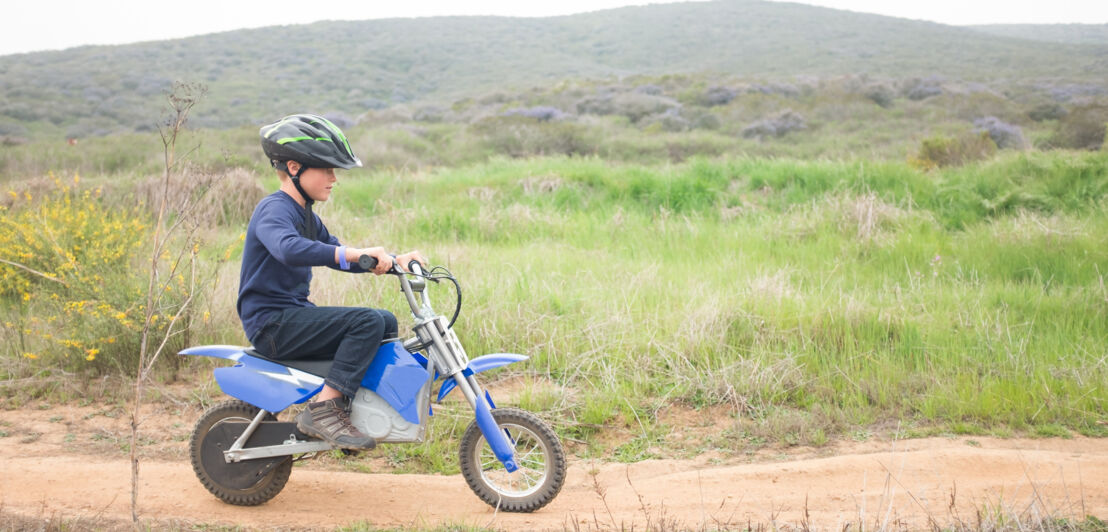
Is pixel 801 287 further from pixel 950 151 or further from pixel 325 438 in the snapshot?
pixel 950 151

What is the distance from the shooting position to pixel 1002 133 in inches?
799

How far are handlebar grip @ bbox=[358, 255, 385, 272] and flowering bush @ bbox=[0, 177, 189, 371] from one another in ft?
10.7

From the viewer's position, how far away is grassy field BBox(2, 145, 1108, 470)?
18.0 ft

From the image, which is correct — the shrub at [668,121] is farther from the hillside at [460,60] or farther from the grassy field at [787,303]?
the grassy field at [787,303]

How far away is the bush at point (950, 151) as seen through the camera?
15.5m

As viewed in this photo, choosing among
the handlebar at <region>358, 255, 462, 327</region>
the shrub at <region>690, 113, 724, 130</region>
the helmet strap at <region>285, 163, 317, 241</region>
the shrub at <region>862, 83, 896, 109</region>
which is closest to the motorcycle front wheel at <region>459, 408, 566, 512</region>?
the handlebar at <region>358, 255, 462, 327</region>

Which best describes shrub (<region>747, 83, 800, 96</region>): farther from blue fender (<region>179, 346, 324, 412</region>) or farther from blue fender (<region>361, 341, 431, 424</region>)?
blue fender (<region>179, 346, 324, 412</region>)

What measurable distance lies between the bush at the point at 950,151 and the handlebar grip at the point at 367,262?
14373mm

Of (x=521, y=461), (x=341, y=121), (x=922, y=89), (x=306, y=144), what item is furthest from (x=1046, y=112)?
(x=306, y=144)

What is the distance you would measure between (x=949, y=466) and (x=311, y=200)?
402 centimetres

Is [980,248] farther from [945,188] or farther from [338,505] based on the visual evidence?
[338,505]

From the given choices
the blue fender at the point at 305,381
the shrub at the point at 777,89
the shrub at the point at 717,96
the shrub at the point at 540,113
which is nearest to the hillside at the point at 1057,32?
the shrub at the point at 777,89

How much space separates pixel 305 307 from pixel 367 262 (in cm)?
68

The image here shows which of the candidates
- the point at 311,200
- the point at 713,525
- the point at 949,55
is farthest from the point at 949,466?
the point at 949,55
